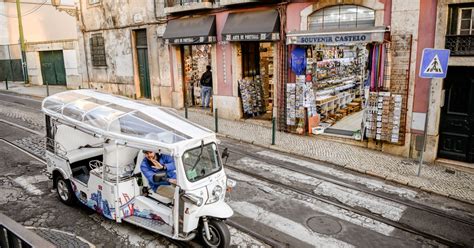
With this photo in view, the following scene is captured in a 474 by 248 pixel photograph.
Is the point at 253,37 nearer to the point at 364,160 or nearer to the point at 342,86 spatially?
the point at 342,86

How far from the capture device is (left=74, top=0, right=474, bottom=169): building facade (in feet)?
33.2

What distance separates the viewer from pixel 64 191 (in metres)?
7.51

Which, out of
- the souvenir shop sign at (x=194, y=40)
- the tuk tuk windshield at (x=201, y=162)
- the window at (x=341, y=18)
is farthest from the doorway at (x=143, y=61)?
the tuk tuk windshield at (x=201, y=162)

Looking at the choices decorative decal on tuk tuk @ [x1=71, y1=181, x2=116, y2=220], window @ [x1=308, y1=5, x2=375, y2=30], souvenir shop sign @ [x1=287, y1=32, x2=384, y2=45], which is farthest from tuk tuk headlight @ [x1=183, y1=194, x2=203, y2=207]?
window @ [x1=308, y1=5, x2=375, y2=30]

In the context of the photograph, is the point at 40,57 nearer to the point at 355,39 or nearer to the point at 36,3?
the point at 36,3

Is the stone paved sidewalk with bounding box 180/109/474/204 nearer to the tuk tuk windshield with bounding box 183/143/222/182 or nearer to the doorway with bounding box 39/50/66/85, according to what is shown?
the tuk tuk windshield with bounding box 183/143/222/182

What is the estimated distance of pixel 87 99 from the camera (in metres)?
7.52

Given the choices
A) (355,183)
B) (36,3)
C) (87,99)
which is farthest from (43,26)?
(355,183)

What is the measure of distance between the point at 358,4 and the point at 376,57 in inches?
68.8

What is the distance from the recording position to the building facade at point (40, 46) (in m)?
25.3

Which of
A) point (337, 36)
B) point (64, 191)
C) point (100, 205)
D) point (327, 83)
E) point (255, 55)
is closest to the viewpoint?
point (100, 205)

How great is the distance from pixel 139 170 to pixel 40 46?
2494 cm

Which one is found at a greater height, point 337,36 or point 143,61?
point 337,36

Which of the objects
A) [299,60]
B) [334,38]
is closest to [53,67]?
[299,60]
